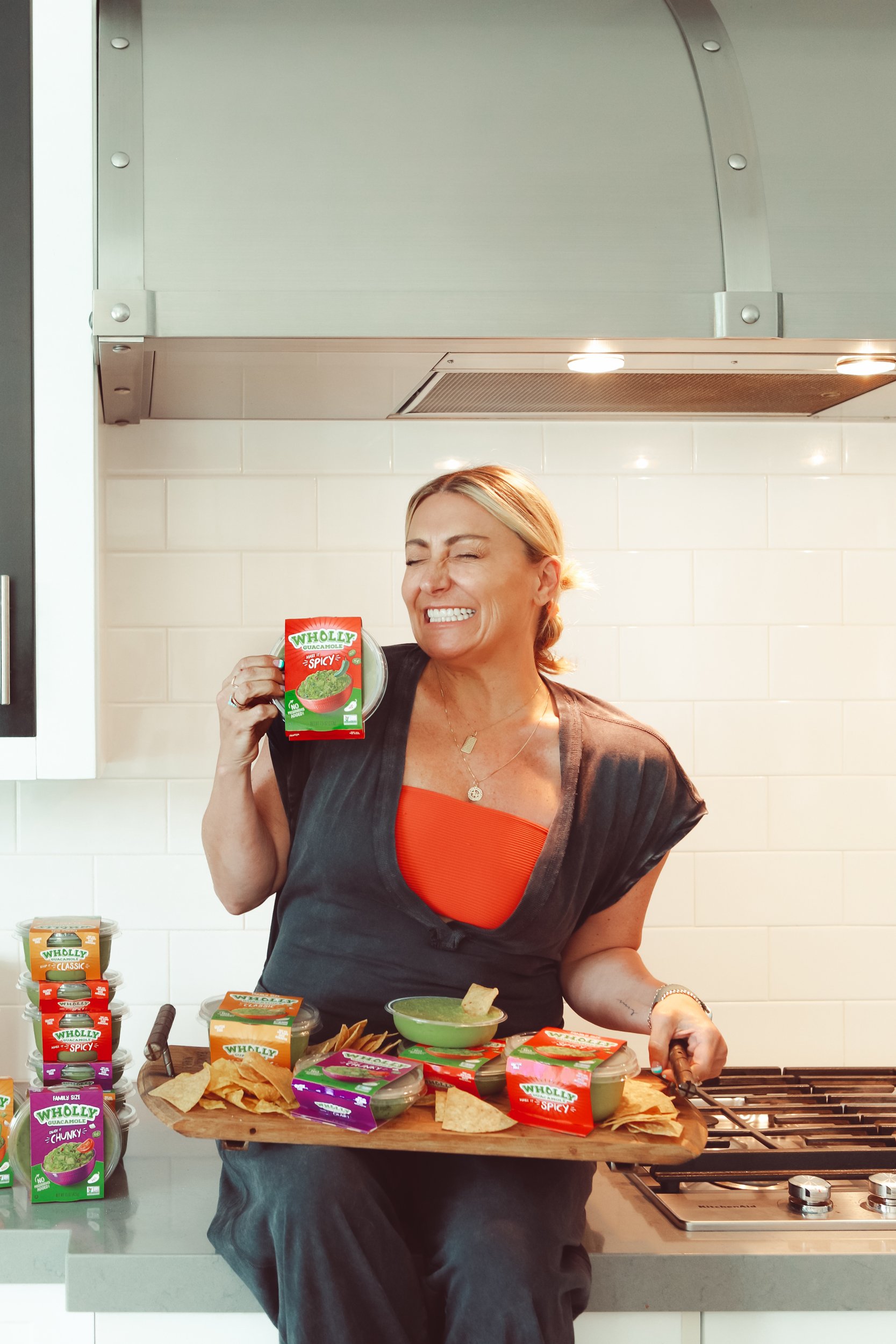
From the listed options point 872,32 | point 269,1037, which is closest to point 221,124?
point 872,32

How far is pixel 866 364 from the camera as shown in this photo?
5.62ft

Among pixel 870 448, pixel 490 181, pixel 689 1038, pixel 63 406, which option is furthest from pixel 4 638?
pixel 870 448

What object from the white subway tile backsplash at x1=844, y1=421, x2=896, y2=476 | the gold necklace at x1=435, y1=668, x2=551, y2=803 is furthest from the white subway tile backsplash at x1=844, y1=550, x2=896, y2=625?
the gold necklace at x1=435, y1=668, x2=551, y2=803

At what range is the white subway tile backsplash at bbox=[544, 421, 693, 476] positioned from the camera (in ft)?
6.69

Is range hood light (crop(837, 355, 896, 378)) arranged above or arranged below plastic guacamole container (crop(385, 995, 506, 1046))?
above

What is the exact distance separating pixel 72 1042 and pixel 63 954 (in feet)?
0.37

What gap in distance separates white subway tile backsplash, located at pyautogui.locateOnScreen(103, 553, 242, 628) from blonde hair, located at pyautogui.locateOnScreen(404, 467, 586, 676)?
0.38m

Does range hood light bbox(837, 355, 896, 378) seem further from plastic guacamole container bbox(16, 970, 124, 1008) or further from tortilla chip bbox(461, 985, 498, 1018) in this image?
plastic guacamole container bbox(16, 970, 124, 1008)

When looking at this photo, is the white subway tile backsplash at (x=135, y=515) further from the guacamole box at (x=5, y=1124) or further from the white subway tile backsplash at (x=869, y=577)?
the white subway tile backsplash at (x=869, y=577)

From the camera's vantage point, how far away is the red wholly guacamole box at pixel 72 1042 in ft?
5.03

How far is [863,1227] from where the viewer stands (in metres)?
1.41

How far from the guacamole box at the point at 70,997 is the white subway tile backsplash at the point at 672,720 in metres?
0.95

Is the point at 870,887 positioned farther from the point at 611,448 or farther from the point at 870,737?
the point at 611,448

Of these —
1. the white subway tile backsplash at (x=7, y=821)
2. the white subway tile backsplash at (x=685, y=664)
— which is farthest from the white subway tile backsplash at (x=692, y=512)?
the white subway tile backsplash at (x=7, y=821)
